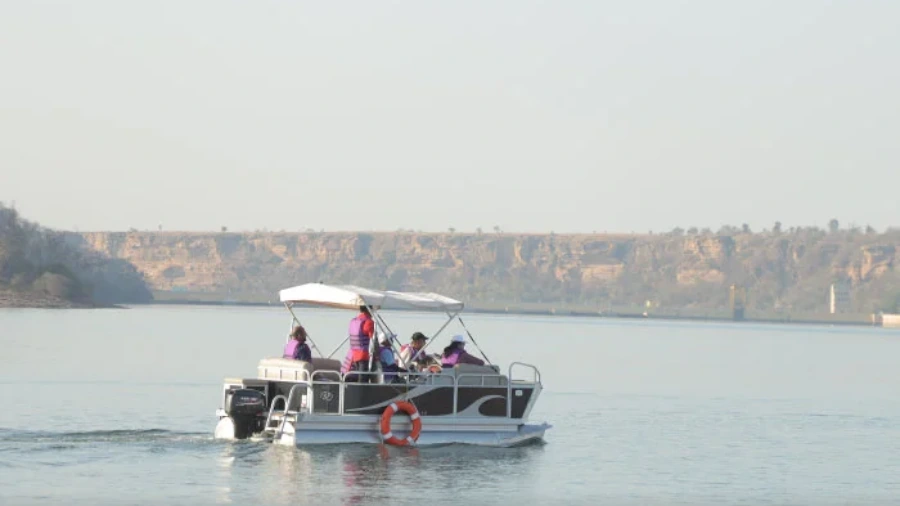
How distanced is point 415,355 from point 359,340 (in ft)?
4.25

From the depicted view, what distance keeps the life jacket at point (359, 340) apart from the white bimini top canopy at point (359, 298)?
31cm

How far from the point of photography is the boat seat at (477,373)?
32406 millimetres

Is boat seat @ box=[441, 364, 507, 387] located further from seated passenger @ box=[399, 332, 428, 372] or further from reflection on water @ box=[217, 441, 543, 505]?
reflection on water @ box=[217, 441, 543, 505]

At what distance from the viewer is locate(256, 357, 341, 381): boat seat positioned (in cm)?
3120

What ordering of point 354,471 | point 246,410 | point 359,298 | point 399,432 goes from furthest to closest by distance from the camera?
1. point 399,432
2. point 246,410
3. point 359,298
4. point 354,471

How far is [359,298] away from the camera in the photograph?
102 feet

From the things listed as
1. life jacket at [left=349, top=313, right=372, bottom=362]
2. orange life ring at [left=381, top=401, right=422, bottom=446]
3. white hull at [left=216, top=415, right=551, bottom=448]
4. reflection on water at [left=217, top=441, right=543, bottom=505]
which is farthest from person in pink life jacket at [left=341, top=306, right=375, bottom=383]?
reflection on water at [left=217, top=441, right=543, bottom=505]

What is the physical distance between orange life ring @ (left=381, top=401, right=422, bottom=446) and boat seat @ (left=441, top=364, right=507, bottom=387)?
1.10m

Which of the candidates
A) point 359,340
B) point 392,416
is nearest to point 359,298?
point 359,340

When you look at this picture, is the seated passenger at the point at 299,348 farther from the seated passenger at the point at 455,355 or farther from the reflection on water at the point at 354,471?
the seated passenger at the point at 455,355

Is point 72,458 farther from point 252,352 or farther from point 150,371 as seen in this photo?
point 252,352

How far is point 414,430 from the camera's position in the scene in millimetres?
31688

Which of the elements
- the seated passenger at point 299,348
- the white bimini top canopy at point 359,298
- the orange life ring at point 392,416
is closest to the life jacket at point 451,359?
the white bimini top canopy at point 359,298

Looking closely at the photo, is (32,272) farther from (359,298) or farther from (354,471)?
(354,471)
